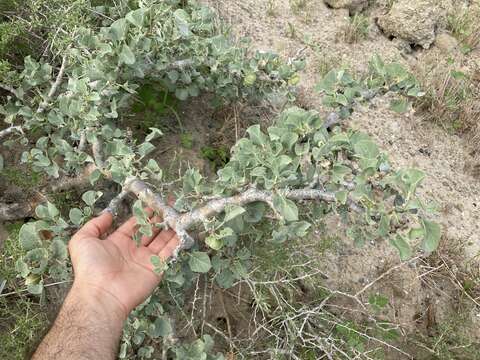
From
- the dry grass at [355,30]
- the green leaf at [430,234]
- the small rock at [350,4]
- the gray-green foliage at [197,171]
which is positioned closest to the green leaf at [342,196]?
the gray-green foliage at [197,171]

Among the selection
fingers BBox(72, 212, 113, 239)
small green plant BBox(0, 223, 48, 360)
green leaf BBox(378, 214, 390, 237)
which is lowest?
small green plant BBox(0, 223, 48, 360)

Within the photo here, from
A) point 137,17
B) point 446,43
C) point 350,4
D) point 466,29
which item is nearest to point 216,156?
point 137,17

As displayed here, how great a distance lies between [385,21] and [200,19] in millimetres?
2152

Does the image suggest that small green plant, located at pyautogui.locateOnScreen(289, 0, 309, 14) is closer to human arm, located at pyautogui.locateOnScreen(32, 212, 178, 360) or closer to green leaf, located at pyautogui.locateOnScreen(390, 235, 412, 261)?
human arm, located at pyautogui.locateOnScreen(32, 212, 178, 360)

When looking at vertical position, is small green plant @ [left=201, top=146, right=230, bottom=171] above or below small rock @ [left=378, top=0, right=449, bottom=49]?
below

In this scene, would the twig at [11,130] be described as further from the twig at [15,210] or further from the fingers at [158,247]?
the fingers at [158,247]

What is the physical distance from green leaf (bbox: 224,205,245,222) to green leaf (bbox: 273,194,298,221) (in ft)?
0.39

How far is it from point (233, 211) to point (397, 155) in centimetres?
210

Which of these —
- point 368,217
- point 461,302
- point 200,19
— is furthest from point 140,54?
point 461,302

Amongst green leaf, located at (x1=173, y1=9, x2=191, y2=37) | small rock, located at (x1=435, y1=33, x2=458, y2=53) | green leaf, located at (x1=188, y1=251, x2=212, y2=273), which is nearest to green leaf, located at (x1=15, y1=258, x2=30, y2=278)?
green leaf, located at (x1=188, y1=251, x2=212, y2=273)

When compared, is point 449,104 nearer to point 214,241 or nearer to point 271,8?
point 271,8

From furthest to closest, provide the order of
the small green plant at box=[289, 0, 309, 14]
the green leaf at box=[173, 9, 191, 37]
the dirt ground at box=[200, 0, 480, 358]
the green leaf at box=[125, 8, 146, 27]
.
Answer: the small green plant at box=[289, 0, 309, 14] < the dirt ground at box=[200, 0, 480, 358] < the green leaf at box=[173, 9, 191, 37] < the green leaf at box=[125, 8, 146, 27]

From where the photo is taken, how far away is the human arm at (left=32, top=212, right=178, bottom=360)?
1.77 m

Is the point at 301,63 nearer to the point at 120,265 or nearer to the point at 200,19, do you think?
the point at 200,19
